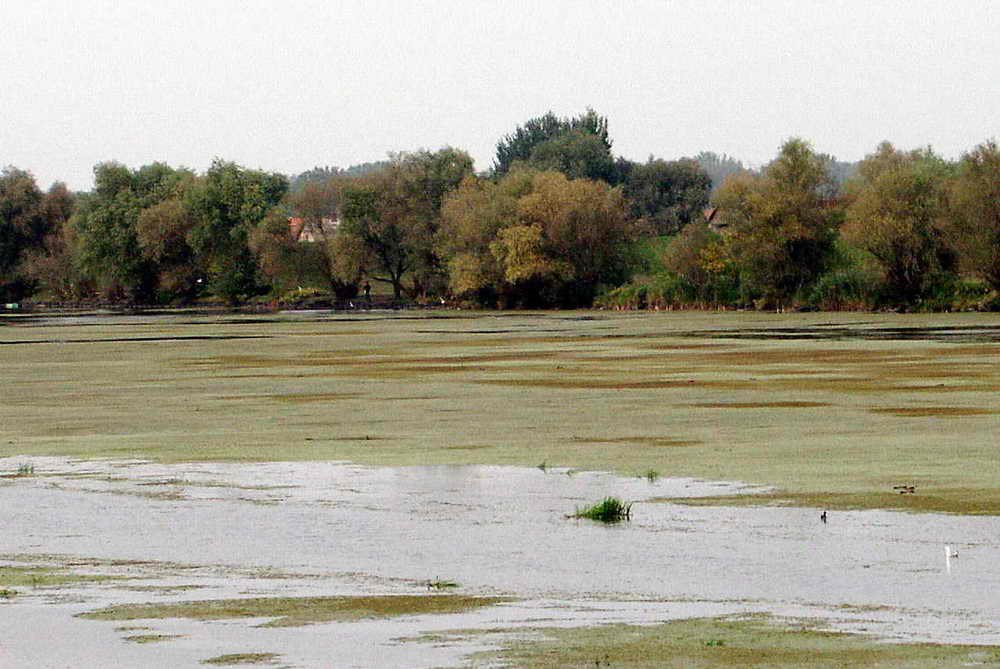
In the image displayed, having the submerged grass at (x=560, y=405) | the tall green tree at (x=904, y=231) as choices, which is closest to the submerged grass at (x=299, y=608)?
the submerged grass at (x=560, y=405)

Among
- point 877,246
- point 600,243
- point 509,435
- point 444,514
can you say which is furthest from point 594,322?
point 444,514

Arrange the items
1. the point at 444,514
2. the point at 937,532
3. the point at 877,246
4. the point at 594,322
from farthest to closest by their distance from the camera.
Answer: the point at 877,246
the point at 594,322
the point at 444,514
the point at 937,532

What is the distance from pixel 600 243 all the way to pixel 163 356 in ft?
224

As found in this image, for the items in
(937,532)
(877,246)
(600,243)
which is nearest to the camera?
(937,532)

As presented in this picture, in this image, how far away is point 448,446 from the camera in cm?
2491

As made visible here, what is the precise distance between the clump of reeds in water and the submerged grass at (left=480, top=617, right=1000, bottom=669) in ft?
18.1

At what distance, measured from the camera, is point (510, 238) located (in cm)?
11850

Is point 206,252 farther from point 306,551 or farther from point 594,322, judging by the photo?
point 306,551

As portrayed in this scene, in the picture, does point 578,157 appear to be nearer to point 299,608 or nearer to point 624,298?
point 624,298

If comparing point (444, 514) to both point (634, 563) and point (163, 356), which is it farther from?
point (163, 356)

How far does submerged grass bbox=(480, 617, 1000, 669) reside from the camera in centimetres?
1022

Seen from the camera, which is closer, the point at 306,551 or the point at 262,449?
the point at 306,551

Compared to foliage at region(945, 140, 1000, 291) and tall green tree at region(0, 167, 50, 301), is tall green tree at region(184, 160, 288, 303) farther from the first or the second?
foliage at region(945, 140, 1000, 291)

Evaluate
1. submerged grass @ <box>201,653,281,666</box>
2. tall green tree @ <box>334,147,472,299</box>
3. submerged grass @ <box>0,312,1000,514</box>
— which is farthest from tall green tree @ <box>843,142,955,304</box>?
submerged grass @ <box>201,653,281,666</box>
